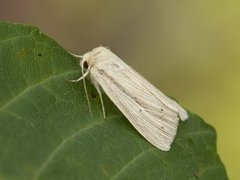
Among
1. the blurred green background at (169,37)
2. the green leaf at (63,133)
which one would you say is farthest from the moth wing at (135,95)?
the blurred green background at (169,37)

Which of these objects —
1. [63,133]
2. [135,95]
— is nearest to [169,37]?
[135,95]

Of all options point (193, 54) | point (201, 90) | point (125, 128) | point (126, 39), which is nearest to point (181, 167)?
point (125, 128)

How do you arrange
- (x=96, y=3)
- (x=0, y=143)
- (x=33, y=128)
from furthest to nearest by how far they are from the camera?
(x=96, y=3) → (x=33, y=128) → (x=0, y=143)

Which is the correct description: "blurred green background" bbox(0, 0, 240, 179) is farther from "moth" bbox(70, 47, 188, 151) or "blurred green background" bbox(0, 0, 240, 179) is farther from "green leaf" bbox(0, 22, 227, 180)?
"green leaf" bbox(0, 22, 227, 180)

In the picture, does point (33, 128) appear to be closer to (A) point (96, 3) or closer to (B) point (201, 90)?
(B) point (201, 90)

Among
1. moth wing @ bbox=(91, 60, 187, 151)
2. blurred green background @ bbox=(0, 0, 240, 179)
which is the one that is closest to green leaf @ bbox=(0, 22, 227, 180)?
moth wing @ bbox=(91, 60, 187, 151)

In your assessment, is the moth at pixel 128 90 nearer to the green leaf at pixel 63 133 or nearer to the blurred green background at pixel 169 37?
the green leaf at pixel 63 133
